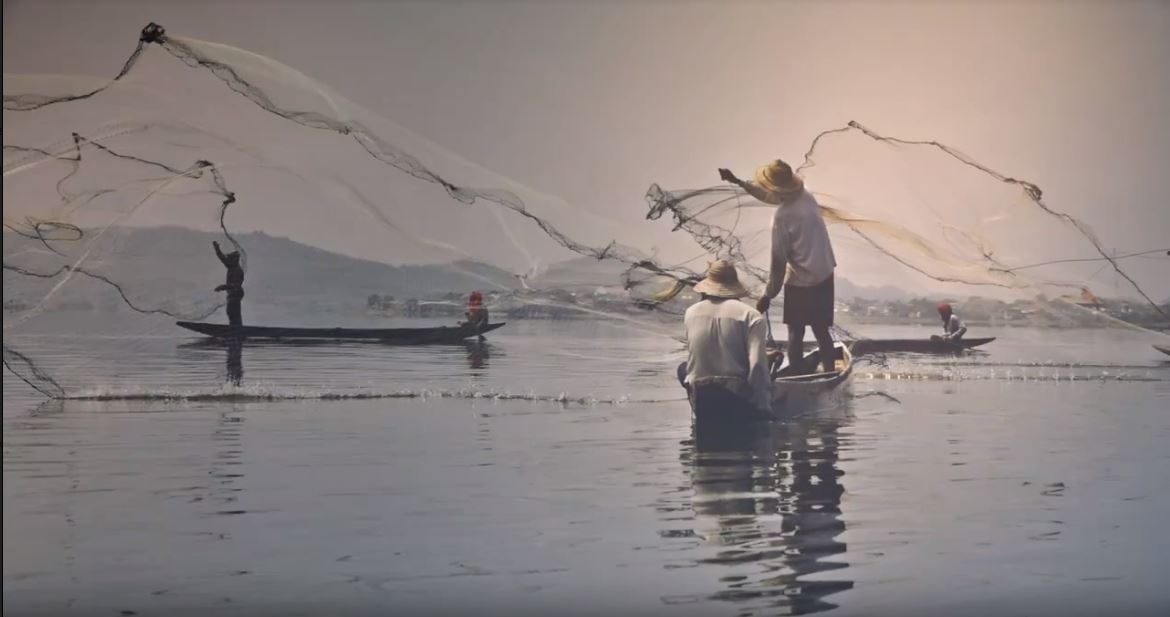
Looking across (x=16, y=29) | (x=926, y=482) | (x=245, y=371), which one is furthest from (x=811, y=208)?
(x=16, y=29)

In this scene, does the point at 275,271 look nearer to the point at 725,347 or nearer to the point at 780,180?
the point at 725,347

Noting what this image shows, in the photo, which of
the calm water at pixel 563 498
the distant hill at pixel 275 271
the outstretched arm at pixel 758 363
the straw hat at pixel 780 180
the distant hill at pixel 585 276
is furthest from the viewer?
the distant hill at pixel 585 276

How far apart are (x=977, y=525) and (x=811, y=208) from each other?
1.87m

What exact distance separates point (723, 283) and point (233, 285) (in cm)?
244

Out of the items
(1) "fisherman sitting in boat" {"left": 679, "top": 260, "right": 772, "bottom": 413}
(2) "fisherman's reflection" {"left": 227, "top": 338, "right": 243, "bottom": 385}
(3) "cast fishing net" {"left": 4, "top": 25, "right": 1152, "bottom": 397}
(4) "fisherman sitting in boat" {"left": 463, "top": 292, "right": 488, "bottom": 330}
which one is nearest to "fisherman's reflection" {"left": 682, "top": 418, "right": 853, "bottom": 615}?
(1) "fisherman sitting in boat" {"left": 679, "top": 260, "right": 772, "bottom": 413}

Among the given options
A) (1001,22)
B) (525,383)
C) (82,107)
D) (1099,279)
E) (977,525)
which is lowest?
(977,525)

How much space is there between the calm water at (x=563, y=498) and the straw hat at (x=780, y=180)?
3.34 feet

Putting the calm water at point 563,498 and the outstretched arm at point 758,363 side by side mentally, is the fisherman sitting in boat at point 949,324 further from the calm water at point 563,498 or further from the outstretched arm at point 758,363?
the outstretched arm at point 758,363

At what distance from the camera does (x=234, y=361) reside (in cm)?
691

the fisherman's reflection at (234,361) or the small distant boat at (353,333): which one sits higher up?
the small distant boat at (353,333)

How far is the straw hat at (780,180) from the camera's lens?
6.04 metres

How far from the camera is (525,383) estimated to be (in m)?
7.13

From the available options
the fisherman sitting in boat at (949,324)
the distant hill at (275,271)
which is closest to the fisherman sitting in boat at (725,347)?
the distant hill at (275,271)

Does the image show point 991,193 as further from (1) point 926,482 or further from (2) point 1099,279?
(1) point 926,482
